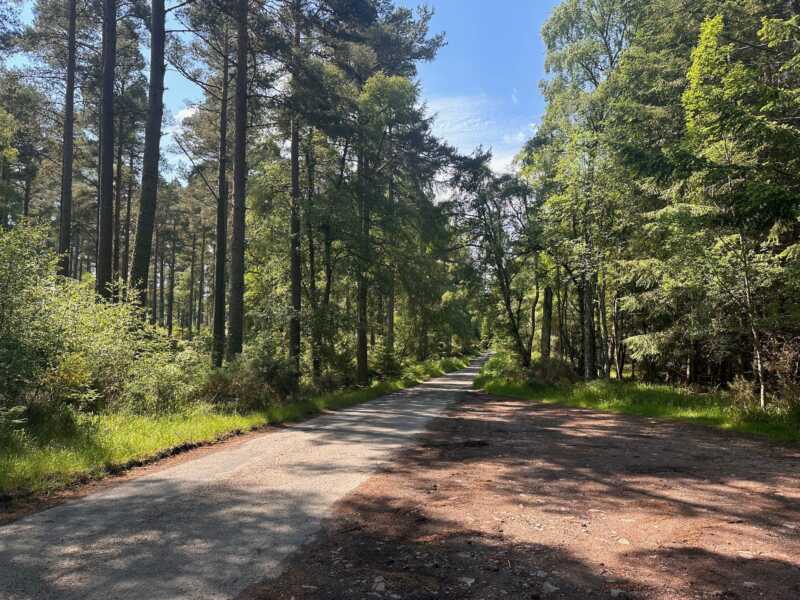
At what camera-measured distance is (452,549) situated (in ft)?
12.1

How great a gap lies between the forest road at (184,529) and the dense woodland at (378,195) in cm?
328

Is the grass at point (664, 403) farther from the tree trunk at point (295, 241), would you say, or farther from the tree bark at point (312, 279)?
the tree trunk at point (295, 241)

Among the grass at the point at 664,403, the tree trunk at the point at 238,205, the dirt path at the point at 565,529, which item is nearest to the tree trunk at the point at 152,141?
the tree trunk at the point at 238,205

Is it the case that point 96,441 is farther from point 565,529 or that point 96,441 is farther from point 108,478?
point 565,529

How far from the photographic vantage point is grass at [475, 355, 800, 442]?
889 cm

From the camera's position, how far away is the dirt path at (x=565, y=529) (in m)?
3.08

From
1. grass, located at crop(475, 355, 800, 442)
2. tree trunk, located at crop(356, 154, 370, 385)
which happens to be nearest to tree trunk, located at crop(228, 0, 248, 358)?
tree trunk, located at crop(356, 154, 370, 385)

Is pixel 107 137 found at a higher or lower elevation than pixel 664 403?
higher

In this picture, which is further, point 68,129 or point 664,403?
point 68,129

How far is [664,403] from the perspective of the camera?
12227 mm

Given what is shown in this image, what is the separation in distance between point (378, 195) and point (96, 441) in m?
14.0

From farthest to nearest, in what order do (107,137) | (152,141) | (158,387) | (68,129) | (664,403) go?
(68,129), (107,137), (664,403), (152,141), (158,387)

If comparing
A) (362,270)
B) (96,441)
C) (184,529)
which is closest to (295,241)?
(362,270)

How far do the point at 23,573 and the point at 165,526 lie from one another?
1.04 m
